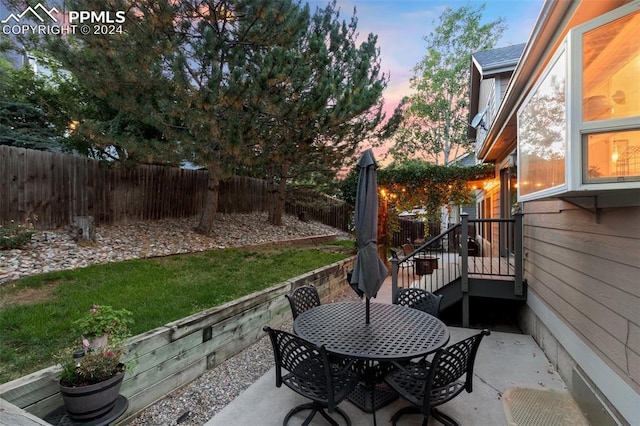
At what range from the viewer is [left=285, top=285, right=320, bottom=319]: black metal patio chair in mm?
3544

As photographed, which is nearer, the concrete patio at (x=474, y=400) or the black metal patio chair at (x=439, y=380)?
the black metal patio chair at (x=439, y=380)

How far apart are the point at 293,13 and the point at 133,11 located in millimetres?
3285


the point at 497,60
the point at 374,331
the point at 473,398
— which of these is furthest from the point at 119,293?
the point at 497,60

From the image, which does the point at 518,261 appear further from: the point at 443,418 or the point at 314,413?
the point at 314,413

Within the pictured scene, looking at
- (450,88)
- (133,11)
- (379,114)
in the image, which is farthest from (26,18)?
(450,88)

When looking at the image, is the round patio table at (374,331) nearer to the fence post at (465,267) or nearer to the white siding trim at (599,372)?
the white siding trim at (599,372)

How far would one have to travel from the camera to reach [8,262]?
4.64 m

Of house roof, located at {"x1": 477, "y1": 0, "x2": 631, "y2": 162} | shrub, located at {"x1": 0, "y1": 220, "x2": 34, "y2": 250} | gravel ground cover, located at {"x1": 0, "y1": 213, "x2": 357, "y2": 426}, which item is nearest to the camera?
house roof, located at {"x1": 477, "y1": 0, "x2": 631, "y2": 162}

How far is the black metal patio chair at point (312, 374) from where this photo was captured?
7.55ft

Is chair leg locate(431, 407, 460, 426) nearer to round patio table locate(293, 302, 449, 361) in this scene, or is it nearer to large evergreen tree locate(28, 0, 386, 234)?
round patio table locate(293, 302, 449, 361)

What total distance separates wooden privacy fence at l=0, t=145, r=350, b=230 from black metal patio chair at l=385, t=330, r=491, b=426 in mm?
7280

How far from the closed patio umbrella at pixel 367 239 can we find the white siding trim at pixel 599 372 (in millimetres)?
1847

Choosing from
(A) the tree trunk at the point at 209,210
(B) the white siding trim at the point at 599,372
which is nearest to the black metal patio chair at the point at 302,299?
(B) the white siding trim at the point at 599,372

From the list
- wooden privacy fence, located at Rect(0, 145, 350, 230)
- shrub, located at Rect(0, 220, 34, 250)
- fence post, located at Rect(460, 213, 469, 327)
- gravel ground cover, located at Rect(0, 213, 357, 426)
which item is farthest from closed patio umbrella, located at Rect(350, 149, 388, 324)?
wooden privacy fence, located at Rect(0, 145, 350, 230)
